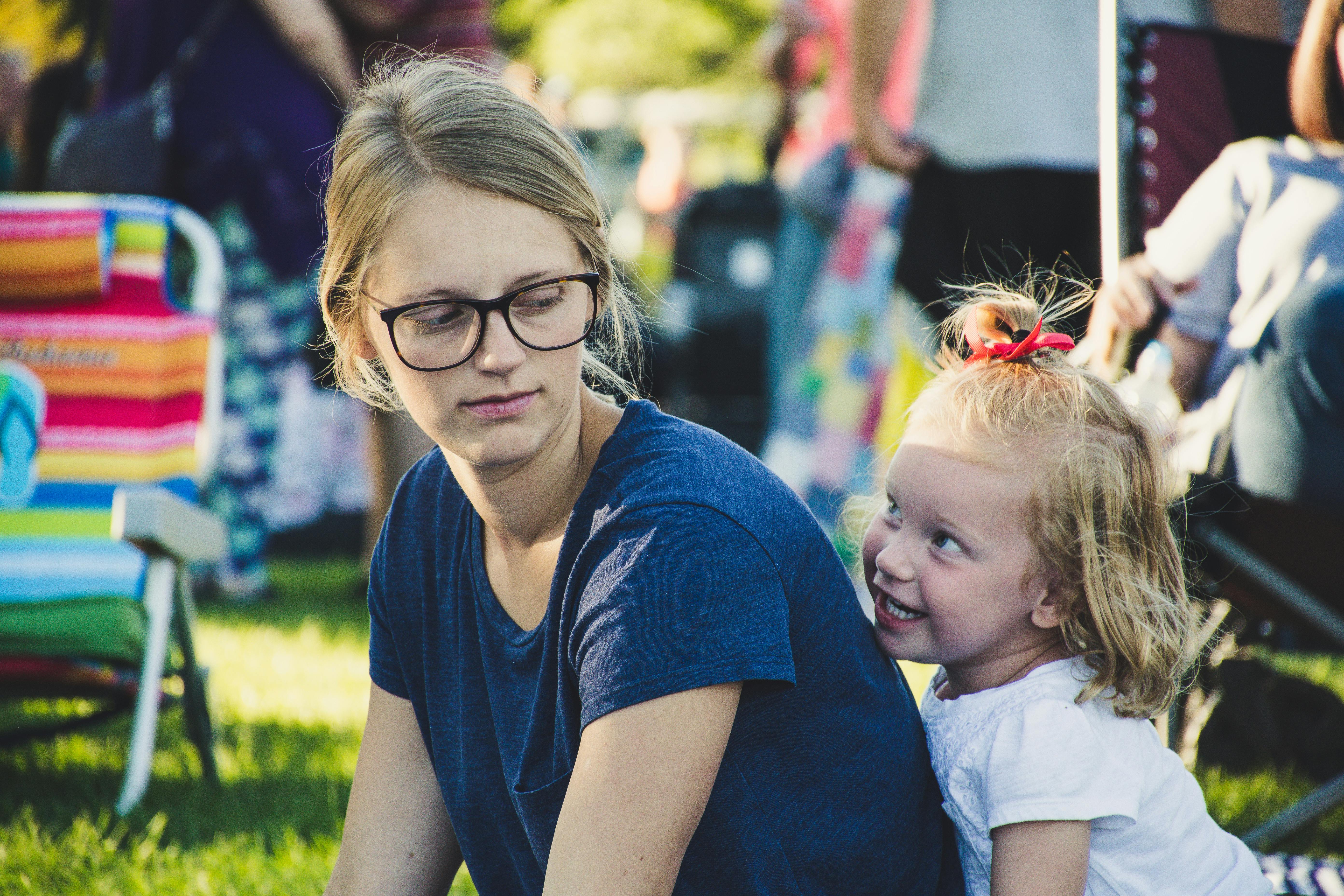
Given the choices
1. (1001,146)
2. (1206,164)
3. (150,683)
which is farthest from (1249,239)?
(150,683)

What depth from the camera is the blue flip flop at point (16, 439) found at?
2709 millimetres

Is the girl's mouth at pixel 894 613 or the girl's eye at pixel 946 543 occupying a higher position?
the girl's eye at pixel 946 543

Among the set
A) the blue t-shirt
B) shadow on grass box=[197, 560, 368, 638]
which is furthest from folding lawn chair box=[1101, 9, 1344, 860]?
shadow on grass box=[197, 560, 368, 638]

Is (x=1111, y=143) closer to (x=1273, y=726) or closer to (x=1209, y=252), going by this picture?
(x=1209, y=252)

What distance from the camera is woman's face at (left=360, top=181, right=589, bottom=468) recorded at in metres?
1.27

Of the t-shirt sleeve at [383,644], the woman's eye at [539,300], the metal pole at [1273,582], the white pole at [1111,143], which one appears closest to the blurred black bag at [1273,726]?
the metal pole at [1273,582]

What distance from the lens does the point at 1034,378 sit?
1.52 metres

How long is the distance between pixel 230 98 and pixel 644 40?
53.7 ft

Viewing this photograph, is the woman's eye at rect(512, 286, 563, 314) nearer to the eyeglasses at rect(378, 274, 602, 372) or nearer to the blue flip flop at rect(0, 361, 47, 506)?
the eyeglasses at rect(378, 274, 602, 372)

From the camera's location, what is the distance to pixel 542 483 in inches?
55.1

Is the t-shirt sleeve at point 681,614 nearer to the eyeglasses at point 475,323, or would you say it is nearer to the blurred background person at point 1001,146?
the eyeglasses at point 475,323

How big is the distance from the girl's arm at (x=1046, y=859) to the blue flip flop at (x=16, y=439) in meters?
2.41

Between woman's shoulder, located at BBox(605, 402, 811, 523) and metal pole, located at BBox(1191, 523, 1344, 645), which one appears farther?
metal pole, located at BBox(1191, 523, 1344, 645)

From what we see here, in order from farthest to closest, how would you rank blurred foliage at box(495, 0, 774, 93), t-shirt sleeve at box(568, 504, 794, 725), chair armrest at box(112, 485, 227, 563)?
blurred foliage at box(495, 0, 774, 93), chair armrest at box(112, 485, 227, 563), t-shirt sleeve at box(568, 504, 794, 725)
